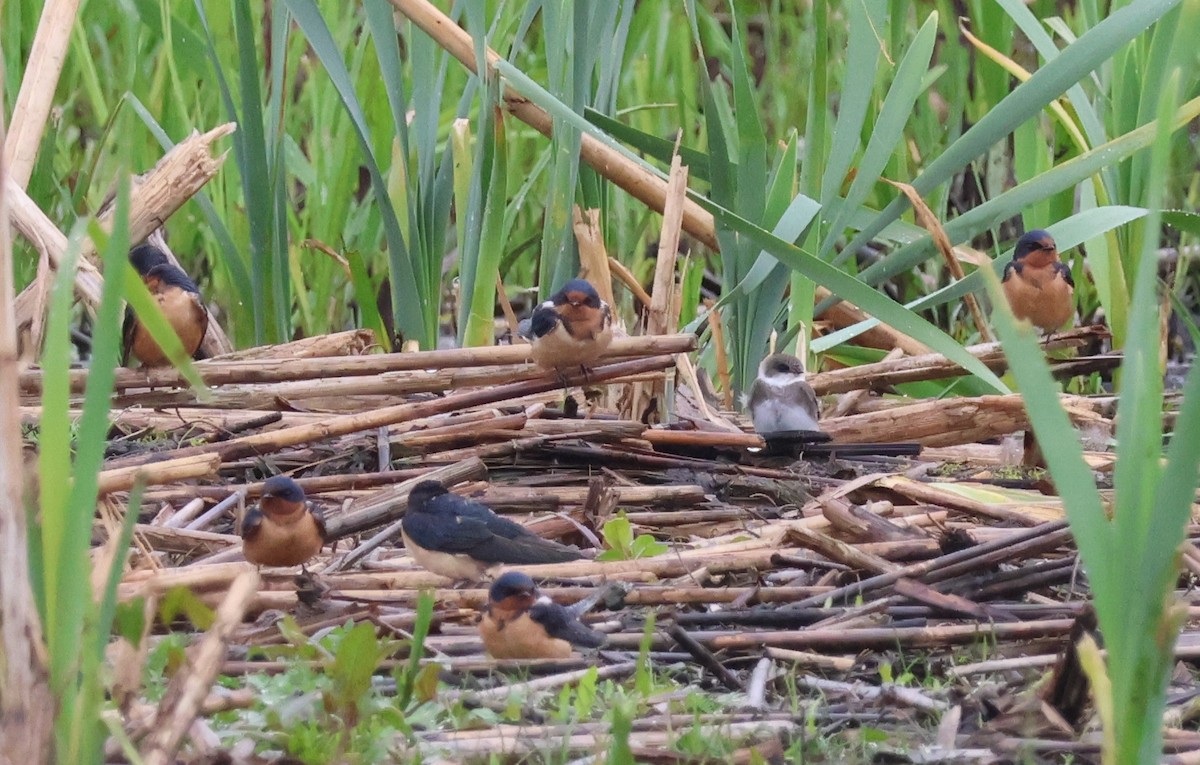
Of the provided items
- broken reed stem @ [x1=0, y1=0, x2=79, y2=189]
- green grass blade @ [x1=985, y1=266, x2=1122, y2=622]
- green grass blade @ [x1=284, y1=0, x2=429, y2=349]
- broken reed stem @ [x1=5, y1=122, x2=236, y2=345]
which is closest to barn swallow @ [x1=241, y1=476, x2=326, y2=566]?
broken reed stem @ [x1=5, y1=122, x2=236, y2=345]

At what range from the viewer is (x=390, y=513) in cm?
387

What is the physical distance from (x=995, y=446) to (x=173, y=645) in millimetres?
3376

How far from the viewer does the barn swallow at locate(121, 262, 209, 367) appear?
4.63 meters

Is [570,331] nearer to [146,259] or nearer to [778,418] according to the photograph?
[778,418]

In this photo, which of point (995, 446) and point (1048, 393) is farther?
point (995, 446)

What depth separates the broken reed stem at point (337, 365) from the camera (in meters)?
3.72

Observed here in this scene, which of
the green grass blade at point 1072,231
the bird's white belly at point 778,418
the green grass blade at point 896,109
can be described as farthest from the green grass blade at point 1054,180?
the bird's white belly at point 778,418

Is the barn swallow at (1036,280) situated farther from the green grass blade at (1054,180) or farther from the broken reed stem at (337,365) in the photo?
the broken reed stem at (337,365)

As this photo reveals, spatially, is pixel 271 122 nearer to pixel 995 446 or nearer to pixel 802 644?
pixel 995 446

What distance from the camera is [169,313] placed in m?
4.65

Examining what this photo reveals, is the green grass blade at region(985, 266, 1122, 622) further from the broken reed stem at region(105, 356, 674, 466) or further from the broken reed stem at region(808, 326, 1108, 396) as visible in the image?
the broken reed stem at region(808, 326, 1108, 396)

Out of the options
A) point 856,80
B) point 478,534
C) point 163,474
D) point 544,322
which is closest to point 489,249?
point 544,322

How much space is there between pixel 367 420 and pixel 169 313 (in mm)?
965

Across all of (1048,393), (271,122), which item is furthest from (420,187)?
(1048,393)
